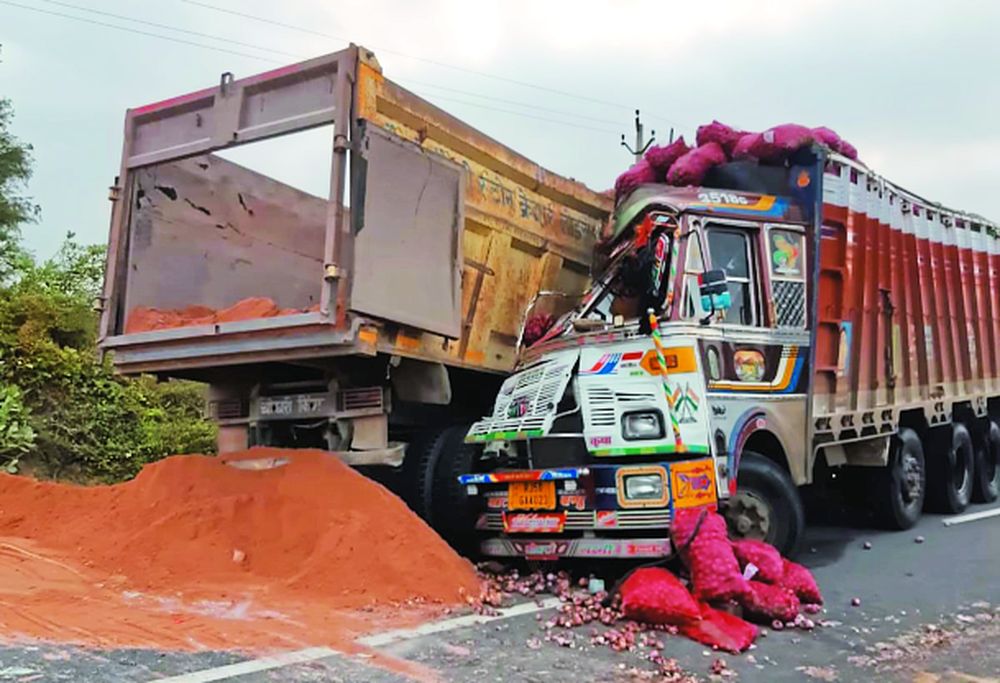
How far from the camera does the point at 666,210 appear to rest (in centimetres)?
671

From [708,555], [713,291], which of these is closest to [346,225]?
[713,291]

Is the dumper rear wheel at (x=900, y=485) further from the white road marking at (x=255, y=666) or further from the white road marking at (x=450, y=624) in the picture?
the white road marking at (x=255, y=666)

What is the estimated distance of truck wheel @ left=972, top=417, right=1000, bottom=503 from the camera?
36.5ft

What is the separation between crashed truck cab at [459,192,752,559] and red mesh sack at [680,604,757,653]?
58cm

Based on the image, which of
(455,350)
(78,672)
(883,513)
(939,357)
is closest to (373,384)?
(455,350)

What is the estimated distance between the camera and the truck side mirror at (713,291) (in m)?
6.15

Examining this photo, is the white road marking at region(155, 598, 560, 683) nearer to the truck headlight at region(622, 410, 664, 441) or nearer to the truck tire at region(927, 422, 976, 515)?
the truck headlight at region(622, 410, 664, 441)

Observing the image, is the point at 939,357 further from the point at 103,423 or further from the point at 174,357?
the point at 103,423

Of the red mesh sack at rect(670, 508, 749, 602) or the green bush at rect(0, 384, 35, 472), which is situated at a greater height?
the green bush at rect(0, 384, 35, 472)

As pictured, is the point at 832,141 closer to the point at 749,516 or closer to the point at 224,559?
the point at 749,516

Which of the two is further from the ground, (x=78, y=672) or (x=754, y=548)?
(x=754, y=548)

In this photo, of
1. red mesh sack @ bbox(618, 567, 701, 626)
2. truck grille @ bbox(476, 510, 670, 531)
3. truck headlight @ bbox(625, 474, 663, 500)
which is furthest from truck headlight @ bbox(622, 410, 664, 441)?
red mesh sack @ bbox(618, 567, 701, 626)

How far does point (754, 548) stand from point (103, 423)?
771 cm

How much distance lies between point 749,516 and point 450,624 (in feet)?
7.84
